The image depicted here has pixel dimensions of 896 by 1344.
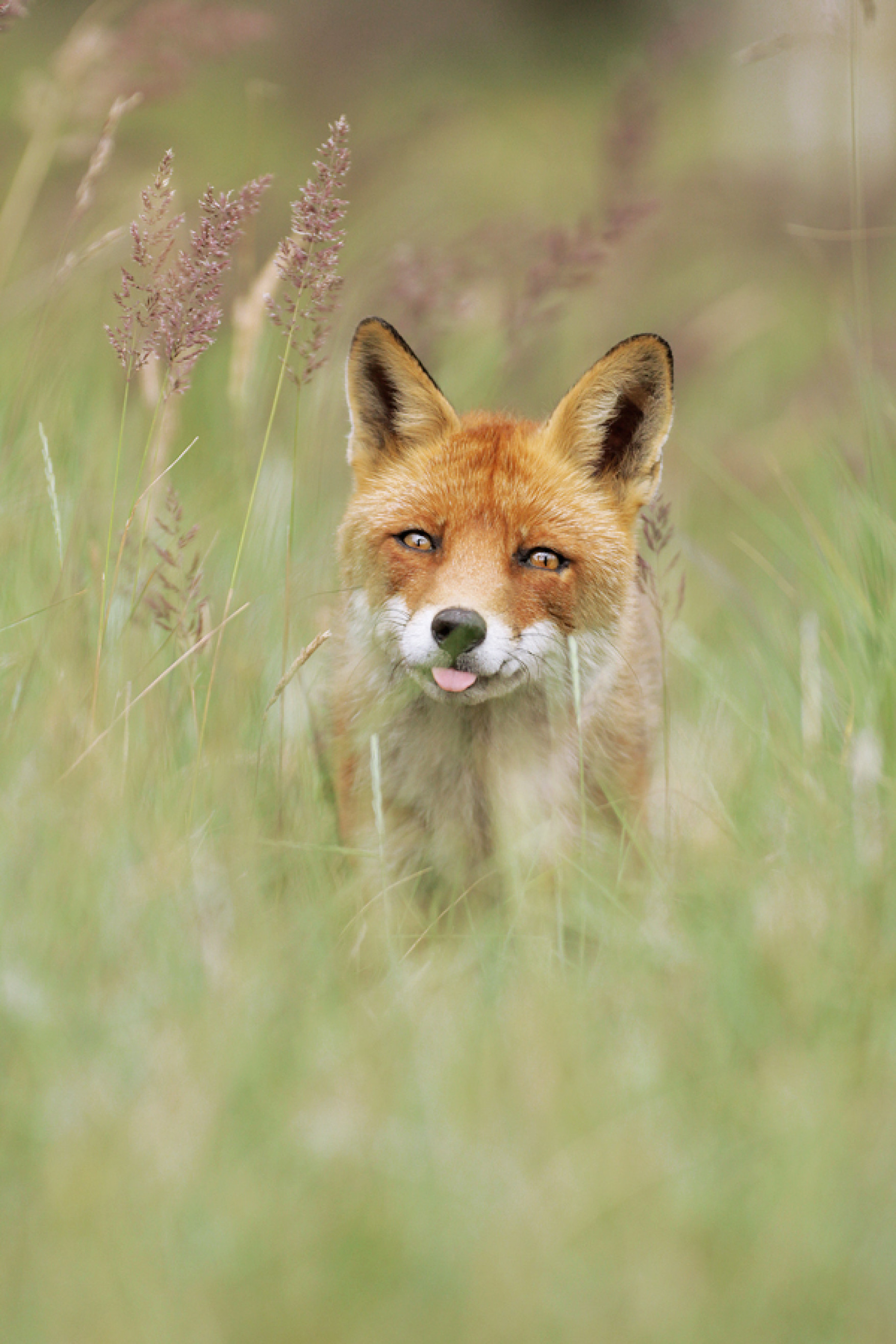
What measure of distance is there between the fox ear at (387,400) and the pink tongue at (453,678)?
102cm

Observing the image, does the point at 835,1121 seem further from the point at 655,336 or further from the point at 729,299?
the point at 729,299

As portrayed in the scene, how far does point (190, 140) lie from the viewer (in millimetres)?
11836

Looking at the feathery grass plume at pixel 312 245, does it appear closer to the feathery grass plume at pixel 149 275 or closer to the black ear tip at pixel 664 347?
the feathery grass plume at pixel 149 275

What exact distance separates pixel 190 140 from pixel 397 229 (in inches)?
286

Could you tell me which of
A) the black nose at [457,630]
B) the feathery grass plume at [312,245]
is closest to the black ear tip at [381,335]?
the feathery grass plume at [312,245]

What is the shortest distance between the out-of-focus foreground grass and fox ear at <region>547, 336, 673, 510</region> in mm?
371

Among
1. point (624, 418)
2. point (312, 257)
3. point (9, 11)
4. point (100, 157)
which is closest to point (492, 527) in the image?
point (624, 418)

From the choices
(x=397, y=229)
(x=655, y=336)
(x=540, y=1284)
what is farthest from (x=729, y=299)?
(x=540, y=1284)

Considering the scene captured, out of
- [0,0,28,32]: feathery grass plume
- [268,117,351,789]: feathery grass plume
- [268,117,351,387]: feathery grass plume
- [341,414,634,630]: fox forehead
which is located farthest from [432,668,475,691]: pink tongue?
[0,0,28,32]: feathery grass plume

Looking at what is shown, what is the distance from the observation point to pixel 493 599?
10.1ft

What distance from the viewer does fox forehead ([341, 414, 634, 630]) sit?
3215 millimetres

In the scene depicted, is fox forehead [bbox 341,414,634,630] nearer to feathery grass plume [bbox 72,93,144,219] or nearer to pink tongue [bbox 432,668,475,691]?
pink tongue [bbox 432,668,475,691]

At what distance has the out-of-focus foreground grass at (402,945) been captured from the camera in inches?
59.2

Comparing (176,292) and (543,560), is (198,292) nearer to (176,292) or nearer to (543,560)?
(176,292)
